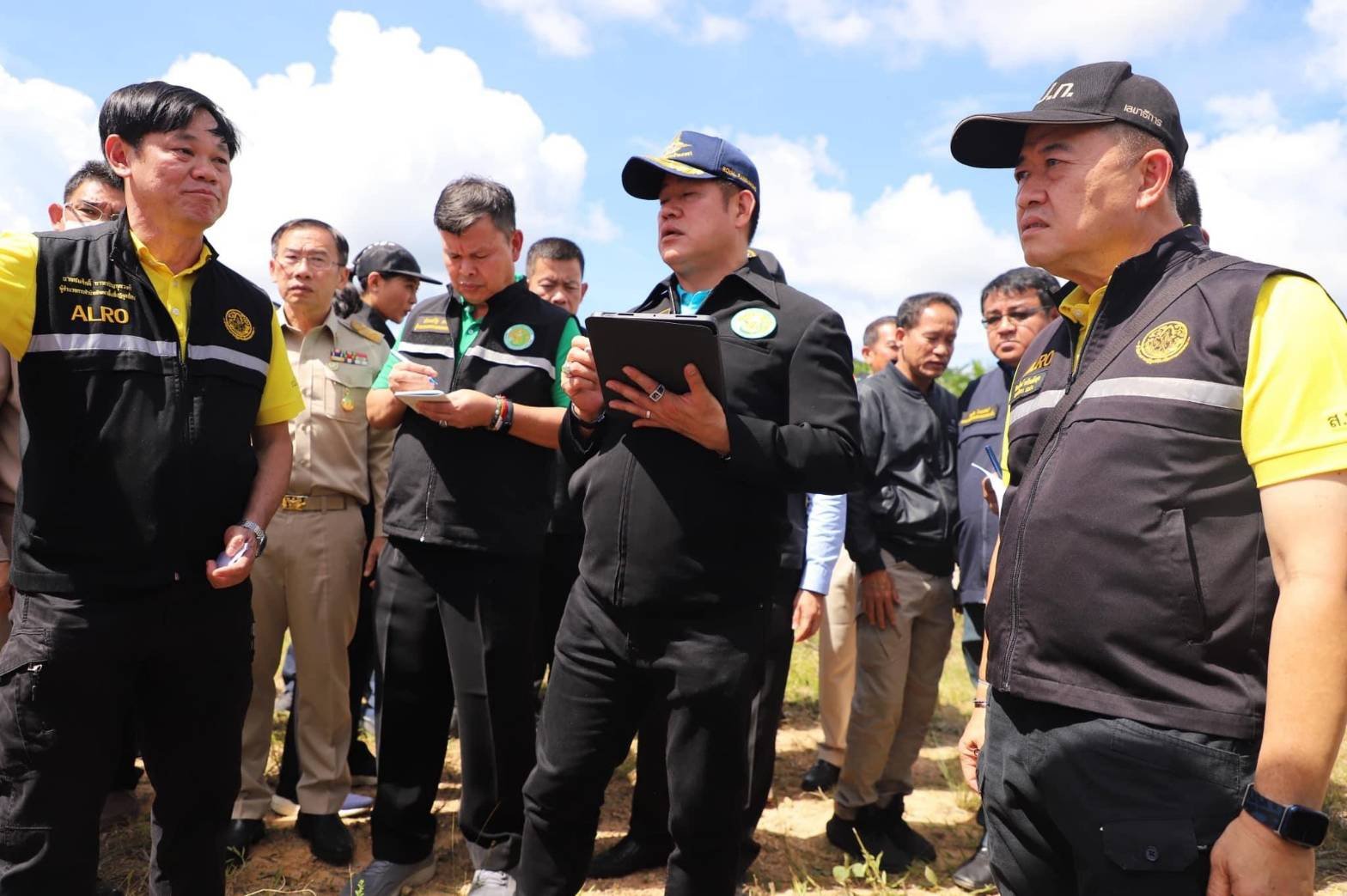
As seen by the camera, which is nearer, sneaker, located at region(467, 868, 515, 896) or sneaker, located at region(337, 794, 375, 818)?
sneaker, located at region(467, 868, 515, 896)

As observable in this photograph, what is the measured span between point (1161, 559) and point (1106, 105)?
3.15ft

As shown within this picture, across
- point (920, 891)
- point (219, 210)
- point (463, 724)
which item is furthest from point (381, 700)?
point (920, 891)

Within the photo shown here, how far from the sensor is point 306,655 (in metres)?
4.03

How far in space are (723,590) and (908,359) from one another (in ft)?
8.96

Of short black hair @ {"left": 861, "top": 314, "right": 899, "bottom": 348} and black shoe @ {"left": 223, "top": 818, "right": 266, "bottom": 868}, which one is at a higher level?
short black hair @ {"left": 861, "top": 314, "right": 899, "bottom": 348}

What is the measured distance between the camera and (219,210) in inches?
105

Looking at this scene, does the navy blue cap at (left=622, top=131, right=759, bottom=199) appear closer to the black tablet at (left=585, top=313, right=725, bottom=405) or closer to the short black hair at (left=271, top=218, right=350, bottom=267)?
the black tablet at (left=585, top=313, right=725, bottom=405)

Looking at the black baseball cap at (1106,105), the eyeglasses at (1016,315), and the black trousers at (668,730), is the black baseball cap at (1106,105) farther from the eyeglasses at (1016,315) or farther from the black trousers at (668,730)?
the eyeglasses at (1016,315)

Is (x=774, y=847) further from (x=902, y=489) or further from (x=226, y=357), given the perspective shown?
(x=226, y=357)

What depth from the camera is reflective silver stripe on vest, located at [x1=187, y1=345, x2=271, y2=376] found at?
2.60 metres

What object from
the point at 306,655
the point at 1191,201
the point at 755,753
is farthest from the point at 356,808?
the point at 1191,201

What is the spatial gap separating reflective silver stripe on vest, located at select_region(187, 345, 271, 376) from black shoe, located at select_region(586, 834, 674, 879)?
256cm

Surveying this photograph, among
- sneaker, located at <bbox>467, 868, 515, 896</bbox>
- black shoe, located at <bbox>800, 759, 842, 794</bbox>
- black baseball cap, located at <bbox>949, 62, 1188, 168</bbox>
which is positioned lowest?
black shoe, located at <bbox>800, 759, 842, 794</bbox>

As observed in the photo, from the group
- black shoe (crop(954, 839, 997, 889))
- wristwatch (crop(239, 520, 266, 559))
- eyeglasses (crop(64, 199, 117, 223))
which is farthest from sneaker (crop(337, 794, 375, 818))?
eyeglasses (crop(64, 199, 117, 223))
